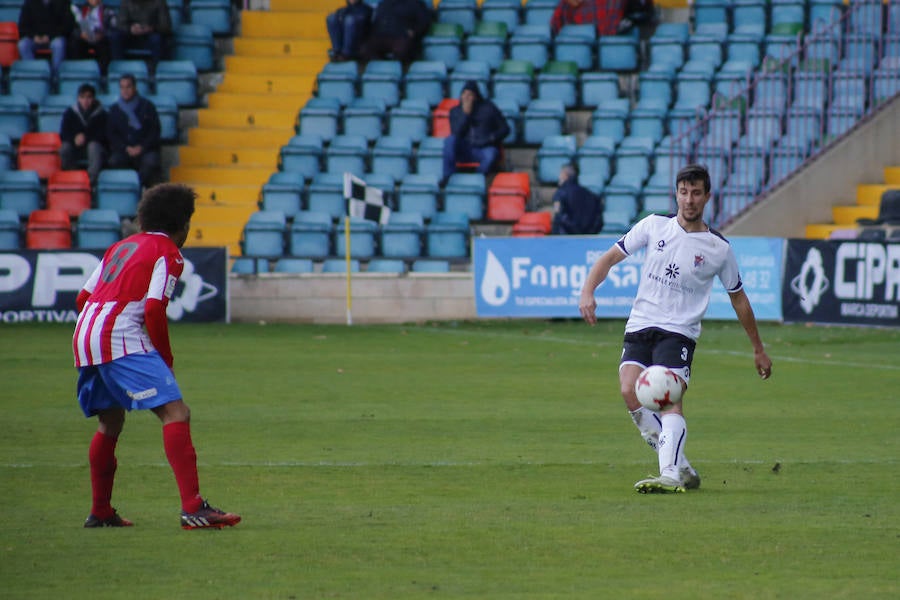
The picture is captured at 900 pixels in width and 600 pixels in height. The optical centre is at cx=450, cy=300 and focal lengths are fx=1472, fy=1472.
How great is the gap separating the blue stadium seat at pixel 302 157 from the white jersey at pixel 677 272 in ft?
59.0

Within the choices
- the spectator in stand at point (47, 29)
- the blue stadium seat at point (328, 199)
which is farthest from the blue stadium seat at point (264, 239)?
the spectator in stand at point (47, 29)

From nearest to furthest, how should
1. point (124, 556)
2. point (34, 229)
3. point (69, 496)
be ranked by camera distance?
point (124, 556) < point (69, 496) < point (34, 229)

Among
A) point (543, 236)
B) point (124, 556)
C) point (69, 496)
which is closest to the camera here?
point (124, 556)

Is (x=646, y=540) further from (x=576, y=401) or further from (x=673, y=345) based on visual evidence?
(x=576, y=401)

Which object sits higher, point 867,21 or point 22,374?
point 867,21

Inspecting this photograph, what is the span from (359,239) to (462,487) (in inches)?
633

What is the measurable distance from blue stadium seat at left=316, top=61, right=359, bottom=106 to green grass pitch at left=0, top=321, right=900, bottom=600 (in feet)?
38.0

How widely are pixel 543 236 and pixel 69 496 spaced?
47.8 feet

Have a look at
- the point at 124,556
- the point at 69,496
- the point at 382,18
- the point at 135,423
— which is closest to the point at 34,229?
the point at 382,18

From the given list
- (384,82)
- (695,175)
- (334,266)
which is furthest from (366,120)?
(695,175)

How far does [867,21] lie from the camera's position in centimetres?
2558

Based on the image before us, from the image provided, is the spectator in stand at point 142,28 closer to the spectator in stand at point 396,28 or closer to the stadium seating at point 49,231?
the spectator in stand at point 396,28

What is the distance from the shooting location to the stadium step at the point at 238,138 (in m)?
27.3

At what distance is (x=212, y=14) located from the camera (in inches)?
1153
